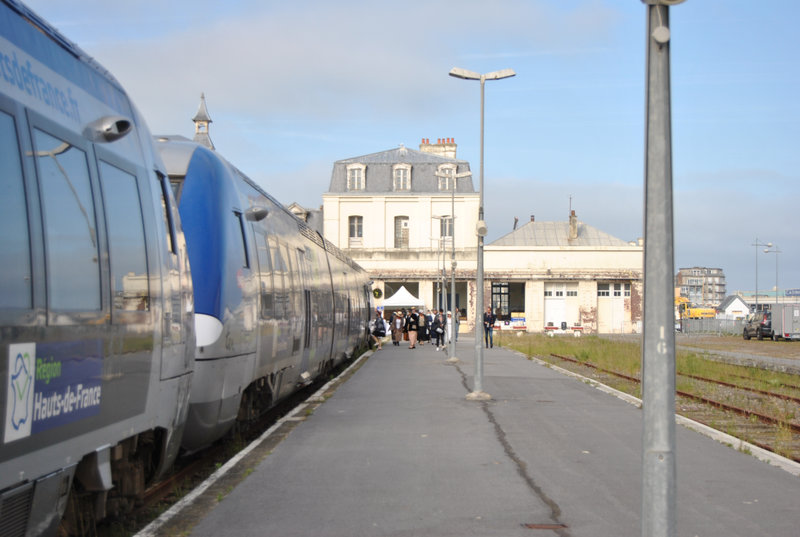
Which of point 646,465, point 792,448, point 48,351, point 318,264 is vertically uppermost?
point 318,264

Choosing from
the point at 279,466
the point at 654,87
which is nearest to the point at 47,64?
the point at 654,87

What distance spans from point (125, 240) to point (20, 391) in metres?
1.95

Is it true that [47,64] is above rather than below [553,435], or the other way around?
above

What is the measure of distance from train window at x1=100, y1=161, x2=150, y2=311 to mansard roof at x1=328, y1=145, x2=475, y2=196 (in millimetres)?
64074

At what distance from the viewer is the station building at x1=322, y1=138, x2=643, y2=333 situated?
67.9 meters

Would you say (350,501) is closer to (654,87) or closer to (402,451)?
(402,451)

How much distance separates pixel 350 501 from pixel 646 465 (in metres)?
3.32

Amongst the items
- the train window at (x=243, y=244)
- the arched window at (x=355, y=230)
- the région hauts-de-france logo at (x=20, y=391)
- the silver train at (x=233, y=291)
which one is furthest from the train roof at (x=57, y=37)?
the arched window at (x=355, y=230)

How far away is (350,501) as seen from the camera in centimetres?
792

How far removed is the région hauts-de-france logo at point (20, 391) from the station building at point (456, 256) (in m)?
61.1

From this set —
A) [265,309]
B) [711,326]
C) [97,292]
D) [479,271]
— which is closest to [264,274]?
[265,309]

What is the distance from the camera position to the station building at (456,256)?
2675 inches

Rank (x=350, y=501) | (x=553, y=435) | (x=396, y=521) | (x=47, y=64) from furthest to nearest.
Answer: (x=553, y=435), (x=350, y=501), (x=396, y=521), (x=47, y=64)

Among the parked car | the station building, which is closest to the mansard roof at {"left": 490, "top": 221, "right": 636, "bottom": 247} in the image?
the station building
